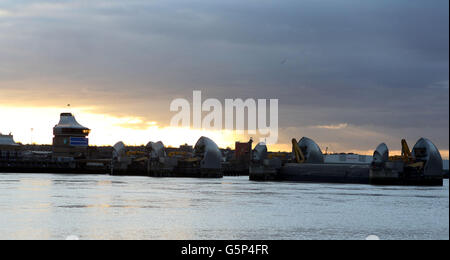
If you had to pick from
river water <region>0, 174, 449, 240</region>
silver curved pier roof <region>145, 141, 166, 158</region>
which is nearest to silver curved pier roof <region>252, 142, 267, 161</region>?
silver curved pier roof <region>145, 141, 166, 158</region>

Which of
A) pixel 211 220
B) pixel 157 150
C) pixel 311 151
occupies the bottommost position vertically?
pixel 211 220

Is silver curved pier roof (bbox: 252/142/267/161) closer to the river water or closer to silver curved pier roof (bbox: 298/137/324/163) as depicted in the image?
silver curved pier roof (bbox: 298/137/324/163)

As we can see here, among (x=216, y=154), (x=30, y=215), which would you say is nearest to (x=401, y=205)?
(x=30, y=215)

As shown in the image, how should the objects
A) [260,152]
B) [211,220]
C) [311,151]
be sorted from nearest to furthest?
[211,220] → [260,152] → [311,151]

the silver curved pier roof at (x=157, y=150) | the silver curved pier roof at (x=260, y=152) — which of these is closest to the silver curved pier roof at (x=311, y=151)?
the silver curved pier roof at (x=260, y=152)

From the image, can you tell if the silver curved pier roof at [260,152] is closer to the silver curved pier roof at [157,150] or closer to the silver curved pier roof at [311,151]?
the silver curved pier roof at [311,151]

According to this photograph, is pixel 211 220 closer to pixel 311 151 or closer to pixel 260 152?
pixel 260 152

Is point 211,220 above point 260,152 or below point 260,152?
below

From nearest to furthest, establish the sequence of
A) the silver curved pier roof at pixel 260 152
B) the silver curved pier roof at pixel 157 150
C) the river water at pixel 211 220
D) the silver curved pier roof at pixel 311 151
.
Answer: the river water at pixel 211 220, the silver curved pier roof at pixel 260 152, the silver curved pier roof at pixel 311 151, the silver curved pier roof at pixel 157 150

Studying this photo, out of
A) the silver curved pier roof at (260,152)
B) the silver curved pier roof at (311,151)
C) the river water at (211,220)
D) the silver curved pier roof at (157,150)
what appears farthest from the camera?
the silver curved pier roof at (157,150)

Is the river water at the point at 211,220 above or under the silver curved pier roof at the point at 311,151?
under

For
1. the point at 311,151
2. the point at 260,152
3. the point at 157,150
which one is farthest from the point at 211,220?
the point at 157,150

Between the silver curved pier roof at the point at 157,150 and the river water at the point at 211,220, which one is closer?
the river water at the point at 211,220
